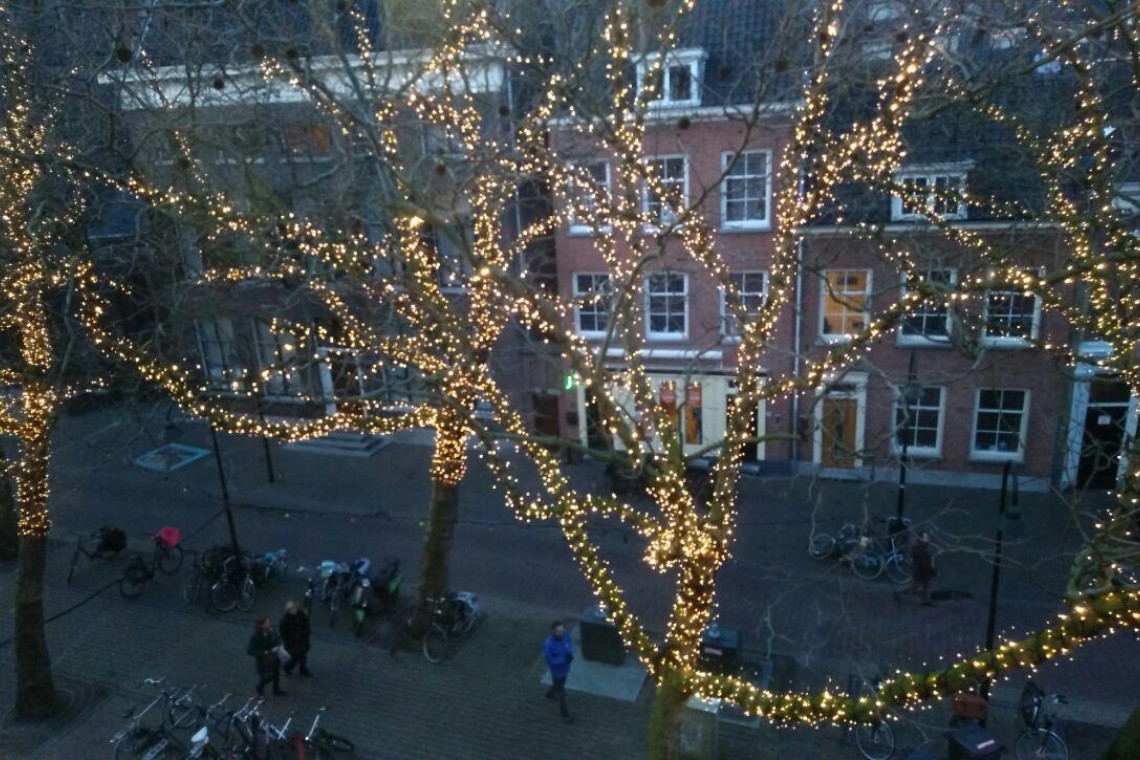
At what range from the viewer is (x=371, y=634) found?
573 inches

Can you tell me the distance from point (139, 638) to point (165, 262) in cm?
876

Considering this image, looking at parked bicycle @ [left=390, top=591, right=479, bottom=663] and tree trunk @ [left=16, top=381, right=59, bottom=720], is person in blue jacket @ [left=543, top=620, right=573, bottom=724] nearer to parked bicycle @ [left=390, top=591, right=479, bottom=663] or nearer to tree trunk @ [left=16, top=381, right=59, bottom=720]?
parked bicycle @ [left=390, top=591, right=479, bottom=663]

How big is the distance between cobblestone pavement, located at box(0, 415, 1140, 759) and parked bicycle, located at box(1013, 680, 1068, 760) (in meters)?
0.48

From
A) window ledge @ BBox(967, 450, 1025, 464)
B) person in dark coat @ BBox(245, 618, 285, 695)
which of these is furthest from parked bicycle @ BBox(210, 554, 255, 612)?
window ledge @ BBox(967, 450, 1025, 464)

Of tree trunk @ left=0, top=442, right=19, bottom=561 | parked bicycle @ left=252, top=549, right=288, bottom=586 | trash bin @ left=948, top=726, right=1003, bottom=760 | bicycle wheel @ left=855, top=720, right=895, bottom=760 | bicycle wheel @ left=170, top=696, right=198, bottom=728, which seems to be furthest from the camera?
tree trunk @ left=0, top=442, right=19, bottom=561

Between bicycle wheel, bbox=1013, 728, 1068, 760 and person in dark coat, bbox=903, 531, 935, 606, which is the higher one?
person in dark coat, bbox=903, 531, 935, 606

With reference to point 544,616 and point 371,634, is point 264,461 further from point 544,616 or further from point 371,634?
point 544,616

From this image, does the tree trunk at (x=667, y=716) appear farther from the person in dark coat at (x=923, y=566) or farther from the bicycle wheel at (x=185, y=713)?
the person in dark coat at (x=923, y=566)

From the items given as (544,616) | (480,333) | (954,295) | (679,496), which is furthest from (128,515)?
(954,295)

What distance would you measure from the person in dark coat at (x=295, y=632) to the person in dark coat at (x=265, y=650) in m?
0.23

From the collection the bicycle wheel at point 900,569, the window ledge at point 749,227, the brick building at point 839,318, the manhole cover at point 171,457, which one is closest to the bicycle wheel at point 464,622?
the brick building at point 839,318

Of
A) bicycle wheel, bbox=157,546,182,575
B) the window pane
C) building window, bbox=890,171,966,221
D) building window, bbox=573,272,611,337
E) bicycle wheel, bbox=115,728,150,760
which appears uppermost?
the window pane

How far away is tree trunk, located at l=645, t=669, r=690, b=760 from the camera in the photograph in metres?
8.43

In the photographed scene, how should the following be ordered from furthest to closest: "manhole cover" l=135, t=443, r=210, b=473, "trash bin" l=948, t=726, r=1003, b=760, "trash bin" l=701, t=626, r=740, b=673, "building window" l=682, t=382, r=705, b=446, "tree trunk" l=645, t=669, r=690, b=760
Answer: "manhole cover" l=135, t=443, r=210, b=473 < "building window" l=682, t=382, r=705, b=446 < "trash bin" l=701, t=626, r=740, b=673 < "trash bin" l=948, t=726, r=1003, b=760 < "tree trunk" l=645, t=669, r=690, b=760
